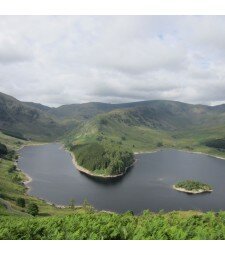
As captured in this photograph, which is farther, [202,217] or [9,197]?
[9,197]

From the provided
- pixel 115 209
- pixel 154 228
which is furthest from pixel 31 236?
pixel 115 209

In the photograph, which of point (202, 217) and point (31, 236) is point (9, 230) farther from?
point (202, 217)

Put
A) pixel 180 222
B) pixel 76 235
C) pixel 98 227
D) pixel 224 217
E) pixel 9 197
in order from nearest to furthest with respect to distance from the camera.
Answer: pixel 76 235
pixel 98 227
pixel 180 222
pixel 224 217
pixel 9 197

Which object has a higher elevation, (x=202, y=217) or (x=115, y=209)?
(x=202, y=217)

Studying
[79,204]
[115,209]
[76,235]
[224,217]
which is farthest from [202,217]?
[79,204]

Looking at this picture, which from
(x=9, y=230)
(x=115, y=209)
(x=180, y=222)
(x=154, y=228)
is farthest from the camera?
(x=115, y=209)

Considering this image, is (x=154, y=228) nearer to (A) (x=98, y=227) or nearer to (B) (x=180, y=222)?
(A) (x=98, y=227)

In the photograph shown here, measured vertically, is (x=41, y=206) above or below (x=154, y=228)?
below

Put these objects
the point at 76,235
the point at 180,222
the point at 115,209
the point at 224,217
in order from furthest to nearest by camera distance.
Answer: the point at 115,209, the point at 224,217, the point at 180,222, the point at 76,235

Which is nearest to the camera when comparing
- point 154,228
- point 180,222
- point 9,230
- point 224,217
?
point 9,230
